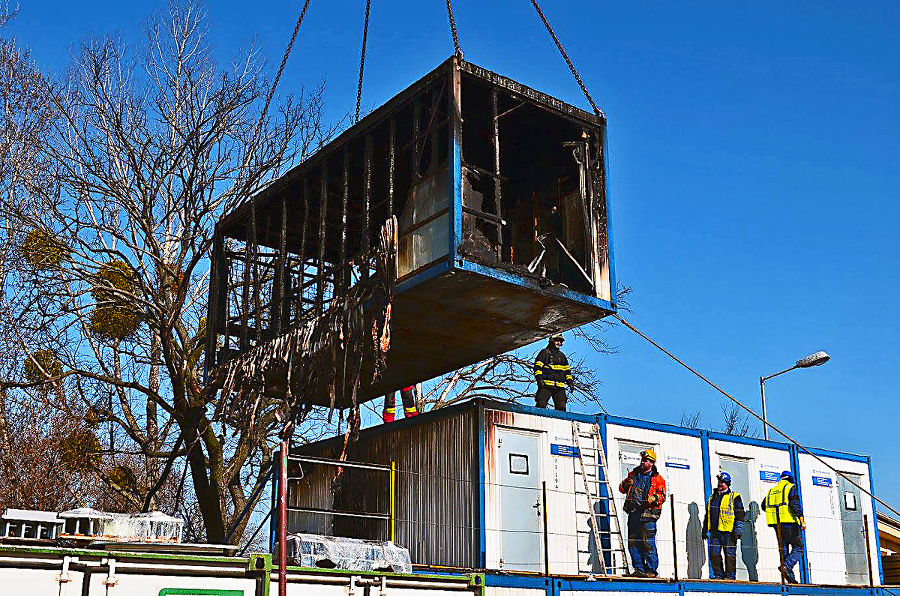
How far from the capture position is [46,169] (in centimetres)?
2388

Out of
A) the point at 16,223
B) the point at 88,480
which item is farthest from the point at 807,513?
the point at 88,480

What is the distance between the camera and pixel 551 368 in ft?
62.8

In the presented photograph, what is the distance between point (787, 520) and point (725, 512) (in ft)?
5.09

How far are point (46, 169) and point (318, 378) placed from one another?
36.8 feet

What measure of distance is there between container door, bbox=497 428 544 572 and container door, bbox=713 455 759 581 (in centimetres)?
524

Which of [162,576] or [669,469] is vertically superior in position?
[669,469]

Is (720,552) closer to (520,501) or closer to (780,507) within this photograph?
(780,507)

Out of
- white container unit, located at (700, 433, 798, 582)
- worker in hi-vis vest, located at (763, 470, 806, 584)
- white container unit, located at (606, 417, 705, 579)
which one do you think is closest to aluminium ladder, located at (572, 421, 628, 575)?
white container unit, located at (606, 417, 705, 579)

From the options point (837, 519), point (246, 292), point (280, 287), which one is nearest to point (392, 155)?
point (280, 287)

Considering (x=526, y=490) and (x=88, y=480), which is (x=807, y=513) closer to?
(x=526, y=490)

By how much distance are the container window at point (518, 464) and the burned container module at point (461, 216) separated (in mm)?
2131

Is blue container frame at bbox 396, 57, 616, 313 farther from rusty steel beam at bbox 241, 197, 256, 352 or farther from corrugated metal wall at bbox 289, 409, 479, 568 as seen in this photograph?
rusty steel beam at bbox 241, 197, 256, 352

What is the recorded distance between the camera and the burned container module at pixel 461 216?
48.4 ft

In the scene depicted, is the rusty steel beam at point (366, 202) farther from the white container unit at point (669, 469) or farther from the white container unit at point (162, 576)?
the white container unit at point (669, 469)
